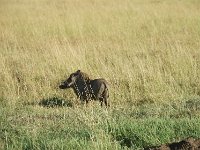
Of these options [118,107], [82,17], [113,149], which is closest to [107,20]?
[82,17]

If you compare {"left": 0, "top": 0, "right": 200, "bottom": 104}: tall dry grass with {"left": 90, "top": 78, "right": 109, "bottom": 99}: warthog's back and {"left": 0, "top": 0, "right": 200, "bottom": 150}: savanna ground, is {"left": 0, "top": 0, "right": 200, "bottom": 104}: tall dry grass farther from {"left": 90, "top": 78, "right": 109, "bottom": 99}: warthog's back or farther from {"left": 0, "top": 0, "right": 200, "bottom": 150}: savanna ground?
{"left": 90, "top": 78, "right": 109, "bottom": 99}: warthog's back

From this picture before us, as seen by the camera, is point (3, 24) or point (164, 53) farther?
point (3, 24)

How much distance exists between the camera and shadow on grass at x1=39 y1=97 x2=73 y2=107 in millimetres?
8391

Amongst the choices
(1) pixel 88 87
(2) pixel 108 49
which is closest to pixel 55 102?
(1) pixel 88 87

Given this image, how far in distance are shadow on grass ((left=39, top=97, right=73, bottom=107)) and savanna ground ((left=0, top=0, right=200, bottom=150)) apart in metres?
0.03

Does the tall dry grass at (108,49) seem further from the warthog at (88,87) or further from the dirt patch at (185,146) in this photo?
the dirt patch at (185,146)

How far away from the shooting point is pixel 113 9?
19.6 m

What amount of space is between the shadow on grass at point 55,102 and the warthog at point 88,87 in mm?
280

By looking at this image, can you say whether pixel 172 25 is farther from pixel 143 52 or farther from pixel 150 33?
pixel 143 52

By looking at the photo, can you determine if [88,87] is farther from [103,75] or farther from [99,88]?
[103,75]

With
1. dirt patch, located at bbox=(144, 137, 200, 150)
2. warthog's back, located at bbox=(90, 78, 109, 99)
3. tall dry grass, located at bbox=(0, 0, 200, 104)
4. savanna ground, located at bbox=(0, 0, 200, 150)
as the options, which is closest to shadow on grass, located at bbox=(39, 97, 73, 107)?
savanna ground, located at bbox=(0, 0, 200, 150)

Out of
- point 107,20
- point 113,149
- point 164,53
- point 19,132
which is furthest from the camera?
point 107,20

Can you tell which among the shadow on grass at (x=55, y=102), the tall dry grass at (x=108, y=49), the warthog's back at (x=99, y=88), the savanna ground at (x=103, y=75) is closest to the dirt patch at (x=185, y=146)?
the savanna ground at (x=103, y=75)

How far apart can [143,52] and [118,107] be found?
4183 mm
